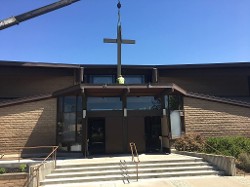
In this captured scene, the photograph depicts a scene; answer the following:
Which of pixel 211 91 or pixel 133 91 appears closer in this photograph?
pixel 133 91

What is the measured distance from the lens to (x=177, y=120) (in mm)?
17391

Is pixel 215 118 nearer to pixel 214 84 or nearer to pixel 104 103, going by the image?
pixel 214 84

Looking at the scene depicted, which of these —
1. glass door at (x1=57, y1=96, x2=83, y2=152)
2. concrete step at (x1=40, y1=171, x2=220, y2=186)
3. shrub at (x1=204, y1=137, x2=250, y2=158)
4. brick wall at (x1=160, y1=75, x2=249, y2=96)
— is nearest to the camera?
concrete step at (x1=40, y1=171, x2=220, y2=186)

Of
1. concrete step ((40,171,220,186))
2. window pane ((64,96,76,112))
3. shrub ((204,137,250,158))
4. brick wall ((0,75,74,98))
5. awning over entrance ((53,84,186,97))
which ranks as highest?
brick wall ((0,75,74,98))

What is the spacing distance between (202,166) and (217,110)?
19.0 feet

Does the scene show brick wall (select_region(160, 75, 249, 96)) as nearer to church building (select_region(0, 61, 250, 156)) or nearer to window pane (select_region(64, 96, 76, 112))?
church building (select_region(0, 61, 250, 156))

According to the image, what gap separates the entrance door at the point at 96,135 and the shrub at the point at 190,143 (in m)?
4.37

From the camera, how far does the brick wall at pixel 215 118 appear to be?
17.8 metres

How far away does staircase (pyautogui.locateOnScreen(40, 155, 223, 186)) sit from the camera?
11995 millimetres

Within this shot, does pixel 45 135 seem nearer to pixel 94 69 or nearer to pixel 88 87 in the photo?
pixel 88 87

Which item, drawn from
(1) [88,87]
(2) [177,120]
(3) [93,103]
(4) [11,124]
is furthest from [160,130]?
(4) [11,124]

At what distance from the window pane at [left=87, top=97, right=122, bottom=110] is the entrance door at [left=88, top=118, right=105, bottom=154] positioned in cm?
83

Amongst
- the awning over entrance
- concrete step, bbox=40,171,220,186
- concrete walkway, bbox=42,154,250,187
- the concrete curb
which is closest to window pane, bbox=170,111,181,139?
the awning over entrance

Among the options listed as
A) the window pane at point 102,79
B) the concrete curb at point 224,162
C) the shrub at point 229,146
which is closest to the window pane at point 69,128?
the window pane at point 102,79
